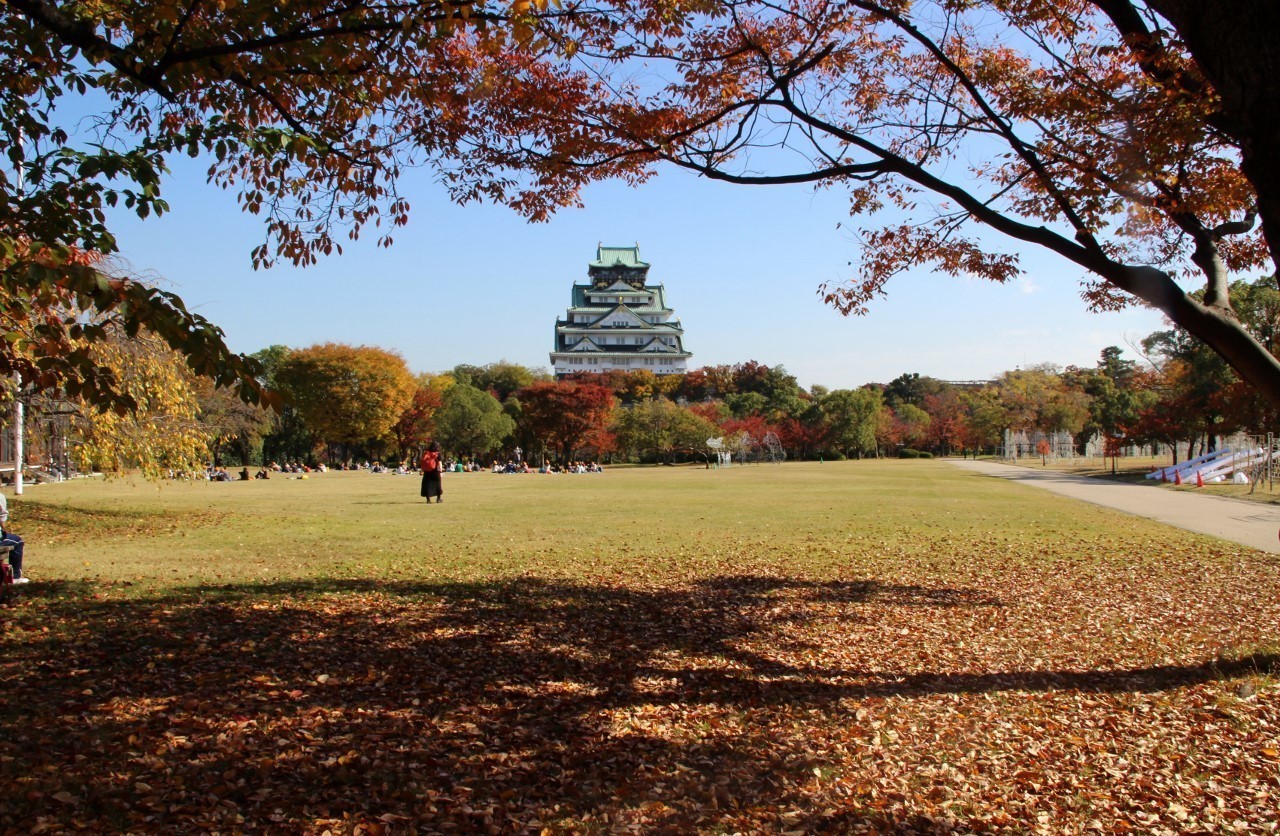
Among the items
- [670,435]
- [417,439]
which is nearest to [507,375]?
→ [417,439]

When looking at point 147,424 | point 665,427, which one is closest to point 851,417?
point 665,427

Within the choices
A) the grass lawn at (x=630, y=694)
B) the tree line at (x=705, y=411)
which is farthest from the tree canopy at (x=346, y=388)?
the grass lawn at (x=630, y=694)

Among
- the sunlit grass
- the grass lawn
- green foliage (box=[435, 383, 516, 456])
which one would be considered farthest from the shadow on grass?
green foliage (box=[435, 383, 516, 456])

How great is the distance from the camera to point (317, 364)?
55.5 meters

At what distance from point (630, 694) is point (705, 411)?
63.6 m

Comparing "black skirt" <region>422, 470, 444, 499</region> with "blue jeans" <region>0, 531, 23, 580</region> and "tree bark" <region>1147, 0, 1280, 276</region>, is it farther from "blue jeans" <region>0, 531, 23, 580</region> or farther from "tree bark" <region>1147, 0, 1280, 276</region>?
"tree bark" <region>1147, 0, 1280, 276</region>

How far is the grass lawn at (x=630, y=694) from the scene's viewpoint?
12.7ft

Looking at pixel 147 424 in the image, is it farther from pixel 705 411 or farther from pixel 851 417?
pixel 851 417

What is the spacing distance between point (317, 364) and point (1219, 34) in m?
57.2

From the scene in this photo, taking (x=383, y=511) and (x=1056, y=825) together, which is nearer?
(x=1056, y=825)

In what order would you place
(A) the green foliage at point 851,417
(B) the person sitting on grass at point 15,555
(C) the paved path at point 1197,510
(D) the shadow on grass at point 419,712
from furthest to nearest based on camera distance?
(A) the green foliage at point 851,417
(C) the paved path at point 1197,510
(B) the person sitting on grass at point 15,555
(D) the shadow on grass at point 419,712

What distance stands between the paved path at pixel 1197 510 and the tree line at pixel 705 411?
497 cm

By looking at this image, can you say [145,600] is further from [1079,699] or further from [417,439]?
[417,439]

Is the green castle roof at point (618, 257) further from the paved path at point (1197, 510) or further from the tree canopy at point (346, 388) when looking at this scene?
the paved path at point (1197, 510)
